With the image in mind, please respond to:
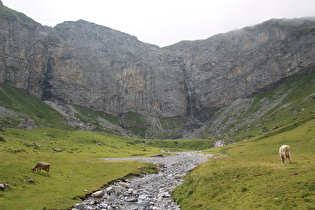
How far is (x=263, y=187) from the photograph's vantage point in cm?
1648

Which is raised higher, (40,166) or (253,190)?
(253,190)

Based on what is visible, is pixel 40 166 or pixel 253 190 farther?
pixel 40 166

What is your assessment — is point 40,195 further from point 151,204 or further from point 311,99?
point 311,99

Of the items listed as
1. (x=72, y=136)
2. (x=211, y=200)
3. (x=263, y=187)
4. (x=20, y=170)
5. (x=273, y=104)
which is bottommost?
(x=72, y=136)

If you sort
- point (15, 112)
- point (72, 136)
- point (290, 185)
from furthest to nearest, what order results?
point (15, 112) → point (72, 136) → point (290, 185)

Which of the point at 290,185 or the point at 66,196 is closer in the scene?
the point at 290,185

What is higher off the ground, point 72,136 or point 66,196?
point 66,196

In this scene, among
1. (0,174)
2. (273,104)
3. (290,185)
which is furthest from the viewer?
(273,104)

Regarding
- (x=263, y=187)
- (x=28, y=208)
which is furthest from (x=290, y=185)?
(x=28, y=208)

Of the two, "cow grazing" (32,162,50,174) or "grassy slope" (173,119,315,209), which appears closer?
"grassy slope" (173,119,315,209)

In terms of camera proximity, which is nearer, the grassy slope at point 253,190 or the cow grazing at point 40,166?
the grassy slope at point 253,190

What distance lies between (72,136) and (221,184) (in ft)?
397

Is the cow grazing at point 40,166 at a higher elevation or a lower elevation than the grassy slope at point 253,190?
lower

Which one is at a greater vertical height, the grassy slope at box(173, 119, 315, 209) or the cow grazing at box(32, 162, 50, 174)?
the grassy slope at box(173, 119, 315, 209)
